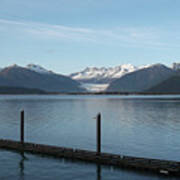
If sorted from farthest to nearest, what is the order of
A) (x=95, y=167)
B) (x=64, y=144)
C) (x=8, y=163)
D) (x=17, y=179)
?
(x=64, y=144) < (x=8, y=163) < (x=95, y=167) < (x=17, y=179)

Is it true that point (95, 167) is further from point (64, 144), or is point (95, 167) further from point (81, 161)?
point (64, 144)

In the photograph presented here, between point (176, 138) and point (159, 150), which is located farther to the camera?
point (176, 138)

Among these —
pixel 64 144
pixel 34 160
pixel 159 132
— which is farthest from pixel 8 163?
pixel 159 132

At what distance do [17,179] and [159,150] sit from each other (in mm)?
23067

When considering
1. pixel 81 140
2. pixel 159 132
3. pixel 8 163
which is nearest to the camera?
pixel 8 163

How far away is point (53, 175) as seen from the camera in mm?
36688

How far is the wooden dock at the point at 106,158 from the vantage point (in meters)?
36.2

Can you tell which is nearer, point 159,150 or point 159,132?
point 159,150

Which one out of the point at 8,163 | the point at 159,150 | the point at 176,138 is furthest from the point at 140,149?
the point at 8,163

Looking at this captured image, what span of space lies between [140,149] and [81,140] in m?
12.4

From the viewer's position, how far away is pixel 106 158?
4034 centimetres

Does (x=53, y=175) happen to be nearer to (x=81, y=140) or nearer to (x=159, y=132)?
(x=81, y=140)

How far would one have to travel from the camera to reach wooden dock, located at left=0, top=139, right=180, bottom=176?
36.2 m

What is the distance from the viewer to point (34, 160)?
140ft
